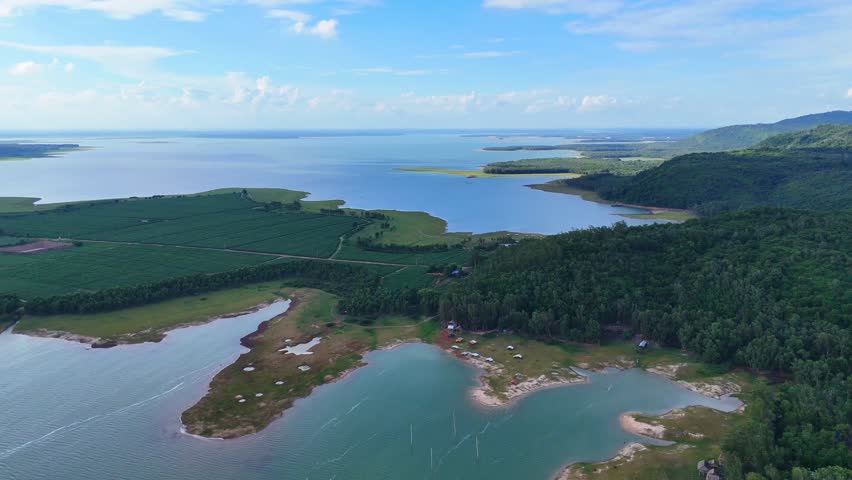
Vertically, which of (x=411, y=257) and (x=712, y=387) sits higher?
(x=411, y=257)

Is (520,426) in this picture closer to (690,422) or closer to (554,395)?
(554,395)

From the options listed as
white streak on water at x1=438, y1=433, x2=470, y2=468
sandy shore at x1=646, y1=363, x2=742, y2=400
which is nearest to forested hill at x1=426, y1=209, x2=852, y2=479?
sandy shore at x1=646, y1=363, x2=742, y2=400

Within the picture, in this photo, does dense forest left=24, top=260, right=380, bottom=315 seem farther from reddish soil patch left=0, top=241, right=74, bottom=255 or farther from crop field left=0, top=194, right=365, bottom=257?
reddish soil patch left=0, top=241, right=74, bottom=255

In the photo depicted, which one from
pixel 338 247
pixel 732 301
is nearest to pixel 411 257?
pixel 338 247

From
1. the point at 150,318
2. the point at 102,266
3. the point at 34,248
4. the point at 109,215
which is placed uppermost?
the point at 109,215

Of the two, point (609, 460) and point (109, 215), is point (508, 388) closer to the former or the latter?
point (609, 460)

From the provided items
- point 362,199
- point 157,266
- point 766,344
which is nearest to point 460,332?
point 766,344
